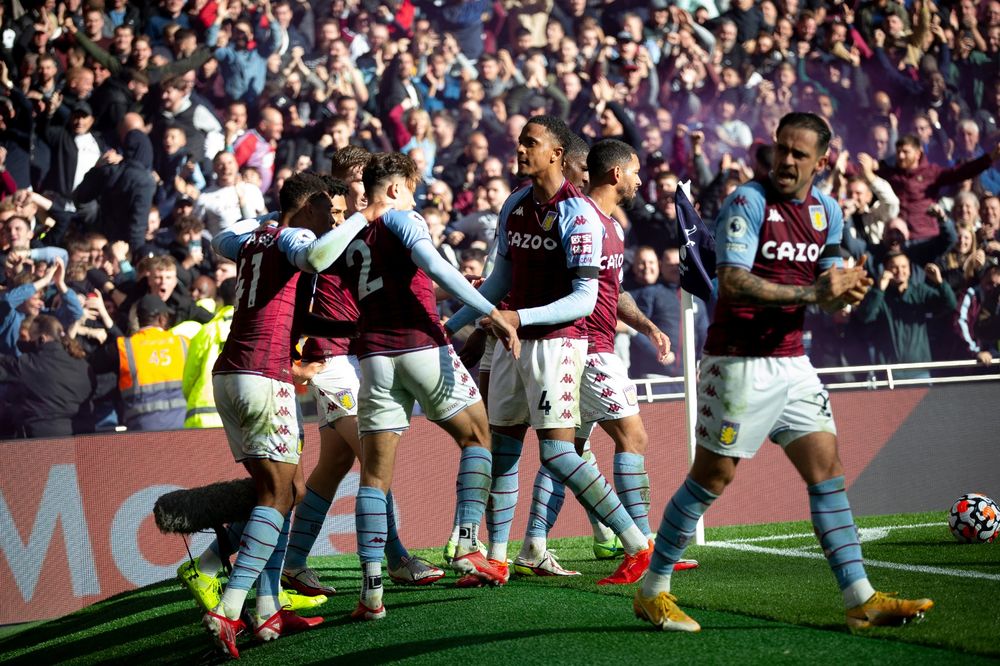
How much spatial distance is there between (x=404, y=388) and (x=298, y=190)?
3.85 ft

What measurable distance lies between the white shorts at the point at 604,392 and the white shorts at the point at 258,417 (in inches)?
80.4

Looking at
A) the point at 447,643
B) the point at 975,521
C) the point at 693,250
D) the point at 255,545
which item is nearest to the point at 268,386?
the point at 255,545

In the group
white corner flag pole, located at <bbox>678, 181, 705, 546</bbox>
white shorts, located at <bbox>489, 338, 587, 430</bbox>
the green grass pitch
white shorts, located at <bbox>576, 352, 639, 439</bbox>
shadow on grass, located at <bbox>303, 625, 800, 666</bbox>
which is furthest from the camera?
white corner flag pole, located at <bbox>678, 181, 705, 546</bbox>

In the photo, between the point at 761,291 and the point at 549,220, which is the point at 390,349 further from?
the point at 761,291

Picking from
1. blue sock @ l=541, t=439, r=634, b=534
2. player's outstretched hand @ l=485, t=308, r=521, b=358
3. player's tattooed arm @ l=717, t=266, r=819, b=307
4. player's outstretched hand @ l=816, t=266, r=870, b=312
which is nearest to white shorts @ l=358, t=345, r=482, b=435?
player's outstretched hand @ l=485, t=308, r=521, b=358

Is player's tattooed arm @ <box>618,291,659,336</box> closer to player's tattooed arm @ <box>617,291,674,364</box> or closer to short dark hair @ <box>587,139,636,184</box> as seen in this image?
player's tattooed arm @ <box>617,291,674,364</box>

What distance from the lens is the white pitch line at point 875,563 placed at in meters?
6.63

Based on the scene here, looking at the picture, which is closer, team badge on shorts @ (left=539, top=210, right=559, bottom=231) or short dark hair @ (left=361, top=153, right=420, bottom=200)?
short dark hair @ (left=361, top=153, right=420, bottom=200)

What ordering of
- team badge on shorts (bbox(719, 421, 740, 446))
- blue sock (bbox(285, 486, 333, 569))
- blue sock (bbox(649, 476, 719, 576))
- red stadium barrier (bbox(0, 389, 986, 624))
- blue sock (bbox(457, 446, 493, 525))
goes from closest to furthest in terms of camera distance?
team badge on shorts (bbox(719, 421, 740, 446))
blue sock (bbox(649, 476, 719, 576))
blue sock (bbox(457, 446, 493, 525))
blue sock (bbox(285, 486, 333, 569))
red stadium barrier (bbox(0, 389, 986, 624))

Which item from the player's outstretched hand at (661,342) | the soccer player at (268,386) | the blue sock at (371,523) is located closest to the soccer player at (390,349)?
the blue sock at (371,523)

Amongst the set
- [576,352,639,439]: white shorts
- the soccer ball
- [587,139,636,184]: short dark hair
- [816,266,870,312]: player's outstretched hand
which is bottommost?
the soccer ball

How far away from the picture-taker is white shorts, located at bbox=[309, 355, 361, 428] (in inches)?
277

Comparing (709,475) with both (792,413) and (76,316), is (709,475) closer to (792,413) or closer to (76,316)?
(792,413)

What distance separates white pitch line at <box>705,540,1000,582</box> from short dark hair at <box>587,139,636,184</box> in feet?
9.68
